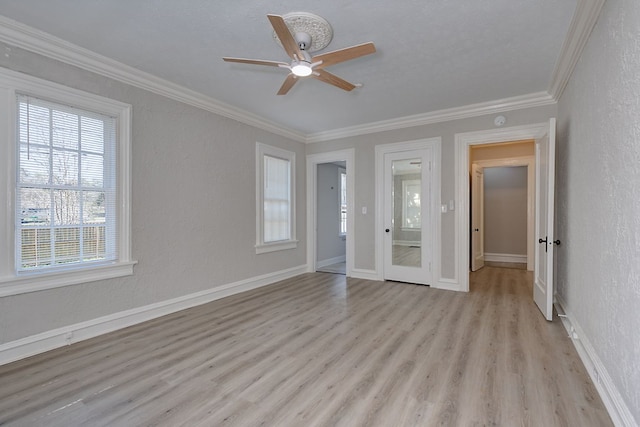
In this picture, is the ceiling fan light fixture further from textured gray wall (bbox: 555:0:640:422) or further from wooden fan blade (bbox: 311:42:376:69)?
textured gray wall (bbox: 555:0:640:422)

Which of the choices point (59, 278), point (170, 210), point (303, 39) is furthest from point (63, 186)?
point (303, 39)

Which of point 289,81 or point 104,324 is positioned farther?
point 104,324

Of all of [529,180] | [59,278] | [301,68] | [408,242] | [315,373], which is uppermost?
[301,68]

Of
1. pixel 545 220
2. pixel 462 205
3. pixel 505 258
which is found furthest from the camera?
pixel 505 258

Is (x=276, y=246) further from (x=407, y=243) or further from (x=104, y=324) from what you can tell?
(x=104, y=324)

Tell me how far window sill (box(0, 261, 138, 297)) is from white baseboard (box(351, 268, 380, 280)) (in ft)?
11.2

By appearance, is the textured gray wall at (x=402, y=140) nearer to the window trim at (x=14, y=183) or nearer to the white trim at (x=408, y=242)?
the white trim at (x=408, y=242)

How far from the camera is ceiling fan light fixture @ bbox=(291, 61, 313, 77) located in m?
2.45

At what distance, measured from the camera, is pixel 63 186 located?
2793 mm

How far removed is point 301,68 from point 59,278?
8.99 feet

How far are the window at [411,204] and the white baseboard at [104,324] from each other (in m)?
2.66

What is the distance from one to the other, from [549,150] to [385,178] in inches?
92.1

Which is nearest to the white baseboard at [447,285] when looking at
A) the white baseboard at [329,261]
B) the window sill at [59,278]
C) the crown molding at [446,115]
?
the crown molding at [446,115]

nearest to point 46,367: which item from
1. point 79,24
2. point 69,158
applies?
point 69,158
